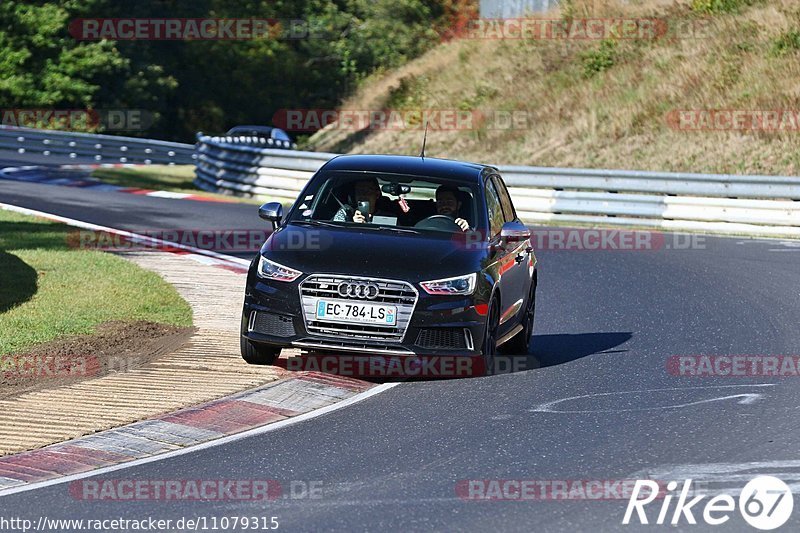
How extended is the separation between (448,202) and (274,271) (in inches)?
69.7

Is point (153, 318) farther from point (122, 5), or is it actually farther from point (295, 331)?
point (122, 5)

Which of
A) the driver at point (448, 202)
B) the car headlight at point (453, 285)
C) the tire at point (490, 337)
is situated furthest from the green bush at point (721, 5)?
the car headlight at point (453, 285)

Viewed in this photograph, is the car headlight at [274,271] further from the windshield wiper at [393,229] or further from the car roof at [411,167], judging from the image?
the car roof at [411,167]

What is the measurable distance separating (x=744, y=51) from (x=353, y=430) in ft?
96.0

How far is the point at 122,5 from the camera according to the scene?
184 feet

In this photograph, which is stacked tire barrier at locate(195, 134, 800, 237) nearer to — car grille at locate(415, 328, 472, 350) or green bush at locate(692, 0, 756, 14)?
green bush at locate(692, 0, 756, 14)

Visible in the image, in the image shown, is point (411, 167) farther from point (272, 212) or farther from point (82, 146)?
point (82, 146)

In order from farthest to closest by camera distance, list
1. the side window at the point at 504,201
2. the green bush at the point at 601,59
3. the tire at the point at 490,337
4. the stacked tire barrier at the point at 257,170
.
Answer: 1. the green bush at the point at 601,59
2. the stacked tire barrier at the point at 257,170
3. the side window at the point at 504,201
4. the tire at the point at 490,337

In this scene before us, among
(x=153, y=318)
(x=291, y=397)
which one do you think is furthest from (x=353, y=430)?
(x=153, y=318)

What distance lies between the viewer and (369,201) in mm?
11500

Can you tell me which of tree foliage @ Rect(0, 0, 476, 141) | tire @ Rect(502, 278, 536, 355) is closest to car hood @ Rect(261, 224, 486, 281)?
tire @ Rect(502, 278, 536, 355)

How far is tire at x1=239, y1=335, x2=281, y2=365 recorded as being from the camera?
10.8 meters

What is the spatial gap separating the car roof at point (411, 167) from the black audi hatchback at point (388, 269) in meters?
0.01

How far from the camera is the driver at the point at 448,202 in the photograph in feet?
37.7
